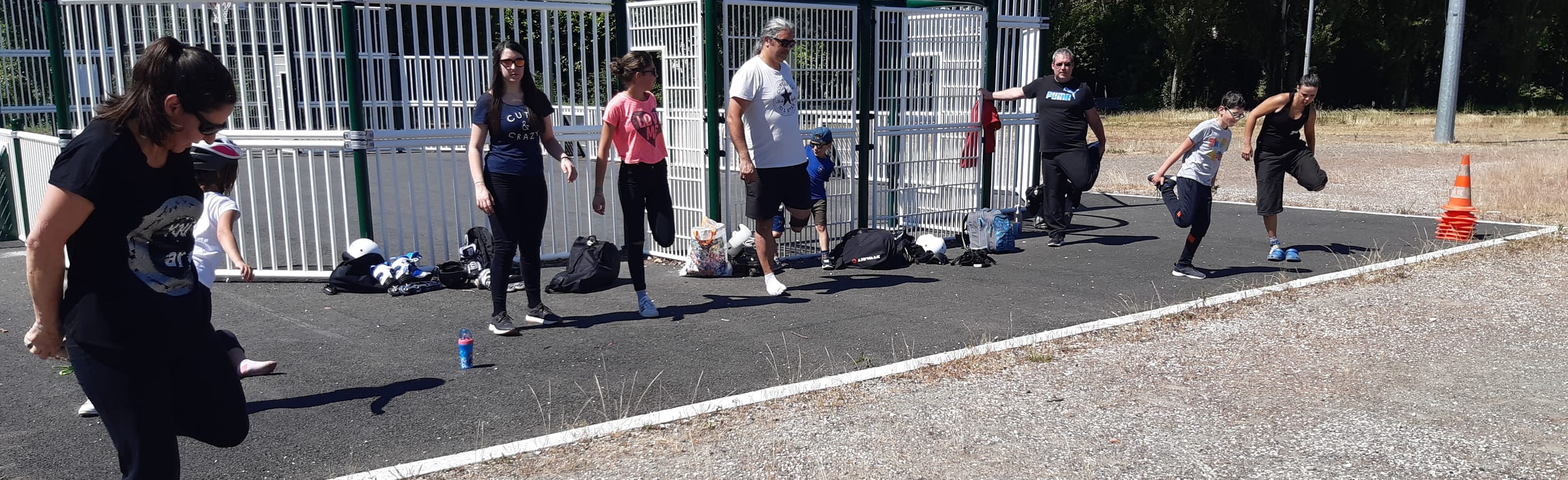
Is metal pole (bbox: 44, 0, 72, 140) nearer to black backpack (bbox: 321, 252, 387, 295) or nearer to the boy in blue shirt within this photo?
black backpack (bbox: 321, 252, 387, 295)

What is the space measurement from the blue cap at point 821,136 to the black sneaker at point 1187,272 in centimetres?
288

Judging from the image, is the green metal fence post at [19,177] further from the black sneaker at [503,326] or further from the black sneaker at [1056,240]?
the black sneaker at [1056,240]

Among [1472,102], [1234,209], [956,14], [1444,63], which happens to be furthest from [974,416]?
[1472,102]

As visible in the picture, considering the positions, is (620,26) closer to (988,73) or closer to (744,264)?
(744,264)

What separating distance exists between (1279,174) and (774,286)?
4.61 metres

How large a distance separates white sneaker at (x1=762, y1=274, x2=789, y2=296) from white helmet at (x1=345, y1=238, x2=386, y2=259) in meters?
2.73

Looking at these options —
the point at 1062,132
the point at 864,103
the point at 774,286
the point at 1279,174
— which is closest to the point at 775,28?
the point at 774,286

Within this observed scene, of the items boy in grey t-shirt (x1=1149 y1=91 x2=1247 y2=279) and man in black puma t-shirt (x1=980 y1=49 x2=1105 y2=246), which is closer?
boy in grey t-shirt (x1=1149 y1=91 x2=1247 y2=279)

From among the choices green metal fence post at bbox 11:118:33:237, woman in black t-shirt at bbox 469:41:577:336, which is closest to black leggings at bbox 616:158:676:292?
woman in black t-shirt at bbox 469:41:577:336

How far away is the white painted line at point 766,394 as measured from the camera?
4.11m

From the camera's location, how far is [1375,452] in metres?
4.28

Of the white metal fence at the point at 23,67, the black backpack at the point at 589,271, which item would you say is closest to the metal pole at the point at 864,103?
the black backpack at the point at 589,271

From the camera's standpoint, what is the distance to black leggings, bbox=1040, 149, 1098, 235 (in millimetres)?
9758

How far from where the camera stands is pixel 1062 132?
9836mm
